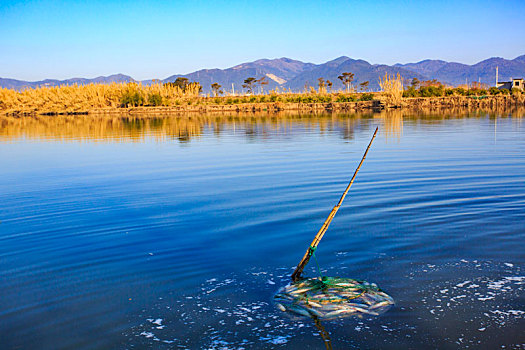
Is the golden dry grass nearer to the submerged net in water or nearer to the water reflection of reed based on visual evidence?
the water reflection of reed

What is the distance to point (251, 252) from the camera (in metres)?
6.70

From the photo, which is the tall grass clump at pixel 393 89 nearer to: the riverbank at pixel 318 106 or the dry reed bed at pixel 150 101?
the riverbank at pixel 318 106

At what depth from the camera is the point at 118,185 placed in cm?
1220

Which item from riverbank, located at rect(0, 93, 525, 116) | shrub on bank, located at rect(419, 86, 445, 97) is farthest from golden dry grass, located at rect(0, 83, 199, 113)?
shrub on bank, located at rect(419, 86, 445, 97)

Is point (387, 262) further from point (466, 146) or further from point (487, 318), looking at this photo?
point (466, 146)

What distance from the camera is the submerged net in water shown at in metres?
4.77

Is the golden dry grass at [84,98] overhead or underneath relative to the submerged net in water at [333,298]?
overhead

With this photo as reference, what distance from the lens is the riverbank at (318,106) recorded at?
179ft

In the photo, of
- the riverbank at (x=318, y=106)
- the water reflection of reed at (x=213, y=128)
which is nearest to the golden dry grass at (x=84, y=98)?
the riverbank at (x=318, y=106)

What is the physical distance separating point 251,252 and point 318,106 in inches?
2134

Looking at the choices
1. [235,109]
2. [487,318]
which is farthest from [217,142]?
[235,109]

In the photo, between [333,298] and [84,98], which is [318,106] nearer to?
[84,98]

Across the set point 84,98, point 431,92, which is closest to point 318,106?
point 431,92

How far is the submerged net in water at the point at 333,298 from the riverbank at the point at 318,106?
46838mm
